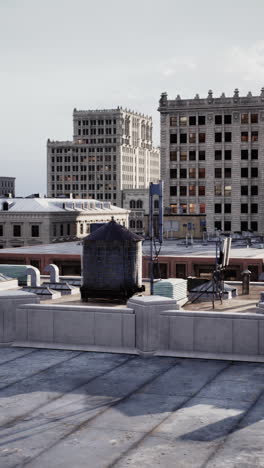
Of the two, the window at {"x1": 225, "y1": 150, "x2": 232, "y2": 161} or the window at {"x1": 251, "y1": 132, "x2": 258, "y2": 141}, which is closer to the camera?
the window at {"x1": 251, "y1": 132, "x2": 258, "y2": 141}

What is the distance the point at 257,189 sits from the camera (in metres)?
138

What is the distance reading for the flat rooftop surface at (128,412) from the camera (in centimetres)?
1283

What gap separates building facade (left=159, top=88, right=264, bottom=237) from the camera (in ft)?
446

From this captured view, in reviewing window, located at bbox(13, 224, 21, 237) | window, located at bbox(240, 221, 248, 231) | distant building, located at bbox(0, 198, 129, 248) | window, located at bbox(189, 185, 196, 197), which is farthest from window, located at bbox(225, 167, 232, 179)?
window, located at bbox(13, 224, 21, 237)

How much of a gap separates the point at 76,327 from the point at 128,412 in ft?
23.5

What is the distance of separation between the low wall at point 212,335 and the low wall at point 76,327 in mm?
1228

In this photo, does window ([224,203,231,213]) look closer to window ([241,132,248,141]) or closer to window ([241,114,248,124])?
window ([241,132,248,141])

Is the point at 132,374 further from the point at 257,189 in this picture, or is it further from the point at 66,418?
the point at 257,189

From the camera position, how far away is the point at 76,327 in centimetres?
2242

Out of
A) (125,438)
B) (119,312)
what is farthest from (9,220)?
(125,438)

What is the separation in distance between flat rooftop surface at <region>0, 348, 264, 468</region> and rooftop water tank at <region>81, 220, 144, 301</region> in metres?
10.3

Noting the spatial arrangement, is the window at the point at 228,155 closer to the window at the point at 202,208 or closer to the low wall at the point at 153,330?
the window at the point at 202,208

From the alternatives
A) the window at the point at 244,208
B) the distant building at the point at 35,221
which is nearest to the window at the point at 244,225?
the window at the point at 244,208

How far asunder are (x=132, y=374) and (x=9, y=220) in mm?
105849
